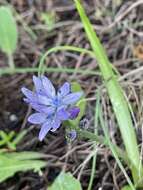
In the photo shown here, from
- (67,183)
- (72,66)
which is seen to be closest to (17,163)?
(67,183)

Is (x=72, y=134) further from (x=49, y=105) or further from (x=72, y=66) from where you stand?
(x=72, y=66)

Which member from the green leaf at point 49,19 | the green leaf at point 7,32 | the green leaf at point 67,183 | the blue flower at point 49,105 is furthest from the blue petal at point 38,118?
the green leaf at point 49,19

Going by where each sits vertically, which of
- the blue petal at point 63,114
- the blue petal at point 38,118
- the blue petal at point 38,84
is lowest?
the blue petal at point 63,114

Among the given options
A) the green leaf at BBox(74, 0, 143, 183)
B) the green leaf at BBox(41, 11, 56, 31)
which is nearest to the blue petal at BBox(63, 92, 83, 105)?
the green leaf at BBox(74, 0, 143, 183)

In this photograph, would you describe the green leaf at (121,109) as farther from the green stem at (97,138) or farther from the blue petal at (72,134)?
the blue petal at (72,134)

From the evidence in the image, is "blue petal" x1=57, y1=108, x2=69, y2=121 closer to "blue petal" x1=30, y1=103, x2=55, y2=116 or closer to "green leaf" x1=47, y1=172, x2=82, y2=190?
"blue petal" x1=30, y1=103, x2=55, y2=116
